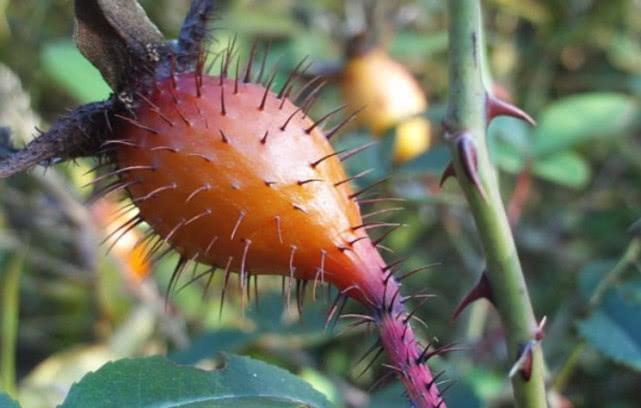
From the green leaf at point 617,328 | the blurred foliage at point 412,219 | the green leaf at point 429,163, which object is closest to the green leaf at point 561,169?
the blurred foliage at point 412,219

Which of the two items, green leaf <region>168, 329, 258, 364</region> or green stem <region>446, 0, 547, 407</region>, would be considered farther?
green leaf <region>168, 329, 258, 364</region>

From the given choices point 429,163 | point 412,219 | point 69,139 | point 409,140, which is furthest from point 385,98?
point 69,139

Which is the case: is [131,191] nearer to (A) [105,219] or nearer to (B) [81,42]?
(B) [81,42]

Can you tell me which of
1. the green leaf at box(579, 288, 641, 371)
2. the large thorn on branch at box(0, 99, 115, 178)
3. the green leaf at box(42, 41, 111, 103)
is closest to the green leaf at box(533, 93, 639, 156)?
the green leaf at box(579, 288, 641, 371)

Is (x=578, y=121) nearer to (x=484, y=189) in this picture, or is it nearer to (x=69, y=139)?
(x=484, y=189)

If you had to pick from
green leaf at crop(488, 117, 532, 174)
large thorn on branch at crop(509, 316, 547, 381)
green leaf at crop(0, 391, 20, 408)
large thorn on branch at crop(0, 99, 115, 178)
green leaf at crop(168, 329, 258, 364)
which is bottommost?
green leaf at crop(168, 329, 258, 364)

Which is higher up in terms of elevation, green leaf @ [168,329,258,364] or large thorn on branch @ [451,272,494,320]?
large thorn on branch @ [451,272,494,320]

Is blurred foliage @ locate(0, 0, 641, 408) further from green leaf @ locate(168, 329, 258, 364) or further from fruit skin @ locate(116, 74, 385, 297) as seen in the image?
fruit skin @ locate(116, 74, 385, 297)

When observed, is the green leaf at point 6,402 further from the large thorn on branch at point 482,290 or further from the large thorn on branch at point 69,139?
the large thorn on branch at point 482,290
